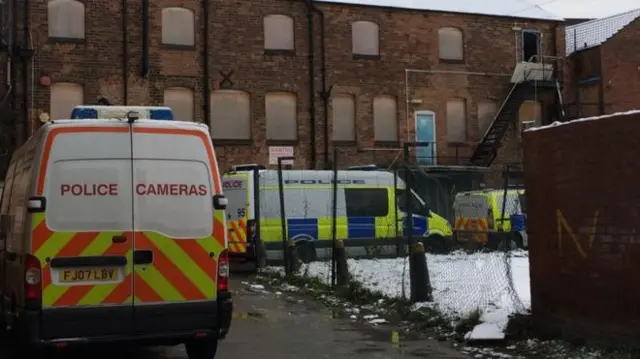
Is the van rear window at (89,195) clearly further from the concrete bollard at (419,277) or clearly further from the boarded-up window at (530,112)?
Result: the boarded-up window at (530,112)

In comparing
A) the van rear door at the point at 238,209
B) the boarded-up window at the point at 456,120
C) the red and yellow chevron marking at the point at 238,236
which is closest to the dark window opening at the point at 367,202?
the van rear door at the point at 238,209

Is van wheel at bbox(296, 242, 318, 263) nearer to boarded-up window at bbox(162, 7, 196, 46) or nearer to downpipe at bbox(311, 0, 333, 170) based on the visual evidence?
downpipe at bbox(311, 0, 333, 170)

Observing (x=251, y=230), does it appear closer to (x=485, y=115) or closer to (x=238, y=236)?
(x=238, y=236)

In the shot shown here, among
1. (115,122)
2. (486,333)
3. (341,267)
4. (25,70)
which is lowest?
(486,333)

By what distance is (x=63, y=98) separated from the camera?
26000 millimetres

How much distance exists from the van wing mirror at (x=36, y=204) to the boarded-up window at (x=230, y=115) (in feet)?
68.0

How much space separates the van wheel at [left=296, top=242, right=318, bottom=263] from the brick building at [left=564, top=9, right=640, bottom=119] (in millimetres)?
16777

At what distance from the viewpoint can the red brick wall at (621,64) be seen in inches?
1271

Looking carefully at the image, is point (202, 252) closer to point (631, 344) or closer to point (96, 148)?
point (96, 148)

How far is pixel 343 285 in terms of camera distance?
13.5 m

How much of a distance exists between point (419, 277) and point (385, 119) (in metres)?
19.3

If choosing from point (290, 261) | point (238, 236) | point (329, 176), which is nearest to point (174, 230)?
Answer: point (290, 261)

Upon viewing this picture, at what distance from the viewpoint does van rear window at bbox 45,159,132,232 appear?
23.1ft

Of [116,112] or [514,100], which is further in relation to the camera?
[514,100]
